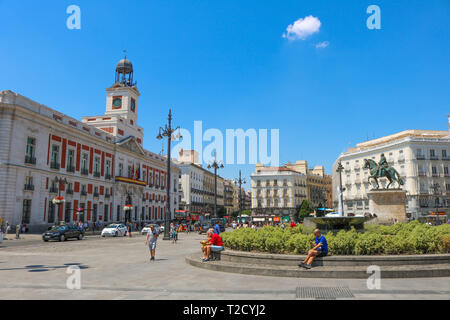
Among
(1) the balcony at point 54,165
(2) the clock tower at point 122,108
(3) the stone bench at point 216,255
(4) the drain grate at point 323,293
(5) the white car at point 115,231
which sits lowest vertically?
(5) the white car at point 115,231

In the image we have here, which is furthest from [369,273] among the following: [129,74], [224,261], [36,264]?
[129,74]

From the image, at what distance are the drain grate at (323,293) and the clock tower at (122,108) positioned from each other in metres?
47.7

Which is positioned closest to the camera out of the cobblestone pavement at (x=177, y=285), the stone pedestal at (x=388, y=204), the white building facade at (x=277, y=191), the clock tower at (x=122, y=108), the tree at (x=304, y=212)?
the cobblestone pavement at (x=177, y=285)

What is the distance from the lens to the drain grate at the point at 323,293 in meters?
6.82

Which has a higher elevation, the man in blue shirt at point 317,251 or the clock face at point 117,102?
the clock face at point 117,102

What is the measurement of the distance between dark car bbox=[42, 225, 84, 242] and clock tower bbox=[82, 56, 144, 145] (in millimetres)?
26197

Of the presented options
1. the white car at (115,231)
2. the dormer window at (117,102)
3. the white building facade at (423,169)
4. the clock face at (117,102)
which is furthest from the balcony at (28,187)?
the white building facade at (423,169)

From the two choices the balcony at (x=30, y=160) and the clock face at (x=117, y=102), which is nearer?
the balcony at (x=30, y=160)

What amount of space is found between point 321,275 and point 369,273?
1162 mm

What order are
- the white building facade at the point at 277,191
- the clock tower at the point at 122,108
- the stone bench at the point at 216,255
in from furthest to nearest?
the white building facade at the point at 277,191 < the clock tower at the point at 122,108 < the stone bench at the point at 216,255

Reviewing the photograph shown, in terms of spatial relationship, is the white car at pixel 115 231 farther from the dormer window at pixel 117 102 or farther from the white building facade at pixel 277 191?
the white building facade at pixel 277 191

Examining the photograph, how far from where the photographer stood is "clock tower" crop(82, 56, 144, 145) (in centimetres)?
5191

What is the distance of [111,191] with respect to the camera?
48812 millimetres

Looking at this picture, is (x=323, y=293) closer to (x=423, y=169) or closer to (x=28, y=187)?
(x=28, y=187)
